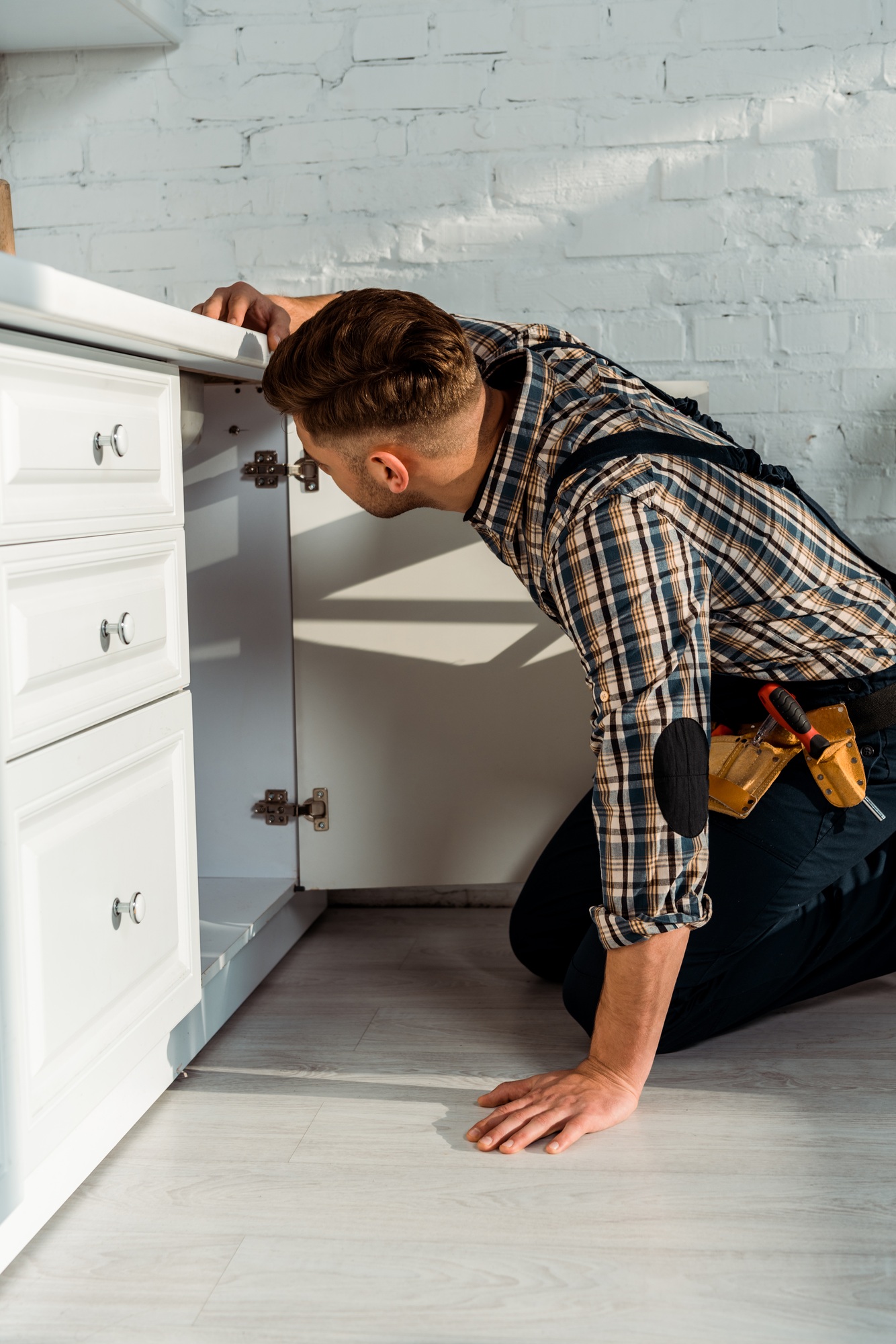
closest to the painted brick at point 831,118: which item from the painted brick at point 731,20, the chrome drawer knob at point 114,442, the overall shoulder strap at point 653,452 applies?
the painted brick at point 731,20

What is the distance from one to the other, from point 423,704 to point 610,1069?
63cm

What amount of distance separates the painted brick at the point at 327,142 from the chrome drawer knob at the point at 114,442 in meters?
0.99

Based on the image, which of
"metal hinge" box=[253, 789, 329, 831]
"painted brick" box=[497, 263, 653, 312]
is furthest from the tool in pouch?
"painted brick" box=[497, 263, 653, 312]

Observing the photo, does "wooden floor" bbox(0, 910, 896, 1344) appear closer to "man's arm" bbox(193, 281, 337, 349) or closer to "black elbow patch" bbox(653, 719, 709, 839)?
"black elbow patch" bbox(653, 719, 709, 839)

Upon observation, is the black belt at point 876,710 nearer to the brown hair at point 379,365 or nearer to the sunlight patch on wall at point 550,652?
the sunlight patch on wall at point 550,652

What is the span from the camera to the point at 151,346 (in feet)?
3.67

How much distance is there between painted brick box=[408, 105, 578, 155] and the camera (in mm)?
1825

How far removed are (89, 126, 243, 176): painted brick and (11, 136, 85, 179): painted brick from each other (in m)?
0.03

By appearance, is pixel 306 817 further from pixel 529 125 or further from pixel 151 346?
pixel 529 125

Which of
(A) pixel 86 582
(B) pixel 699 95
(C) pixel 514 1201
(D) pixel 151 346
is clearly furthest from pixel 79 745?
(B) pixel 699 95

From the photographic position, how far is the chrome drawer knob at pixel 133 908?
108 centimetres

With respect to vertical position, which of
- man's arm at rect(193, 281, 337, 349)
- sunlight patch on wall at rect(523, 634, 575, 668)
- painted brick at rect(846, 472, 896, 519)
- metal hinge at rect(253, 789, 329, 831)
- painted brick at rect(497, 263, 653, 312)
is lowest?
metal hinge at rect(253, 789, 329, 831)

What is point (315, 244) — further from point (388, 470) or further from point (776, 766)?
point (776, 766)

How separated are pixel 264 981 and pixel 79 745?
73 cm
